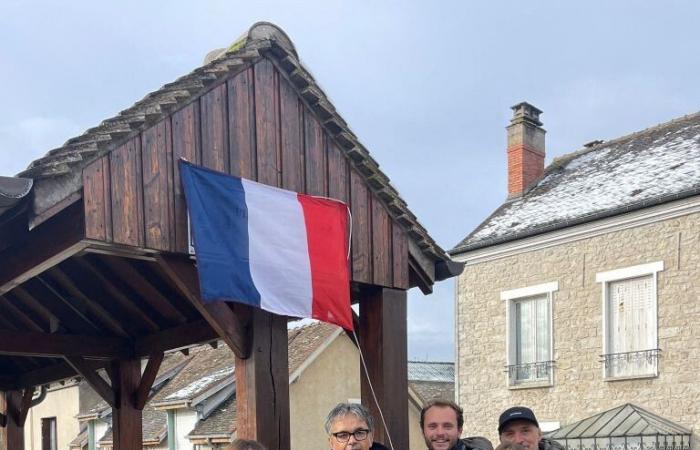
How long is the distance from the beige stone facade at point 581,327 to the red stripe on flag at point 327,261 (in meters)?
11.2

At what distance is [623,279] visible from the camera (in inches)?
659

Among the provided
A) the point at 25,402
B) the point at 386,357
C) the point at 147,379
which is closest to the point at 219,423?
the point at 25,402

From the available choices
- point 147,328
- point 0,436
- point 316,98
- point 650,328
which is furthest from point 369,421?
point 650,328

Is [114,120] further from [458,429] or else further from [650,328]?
[650,328]

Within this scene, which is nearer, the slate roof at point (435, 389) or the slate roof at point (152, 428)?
the slate roof at point (152, 428)

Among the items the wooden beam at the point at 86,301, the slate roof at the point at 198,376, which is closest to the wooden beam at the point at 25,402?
the wooden beam at the point at 86,301

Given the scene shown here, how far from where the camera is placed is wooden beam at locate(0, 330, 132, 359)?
793 cm

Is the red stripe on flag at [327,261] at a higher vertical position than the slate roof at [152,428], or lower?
higher

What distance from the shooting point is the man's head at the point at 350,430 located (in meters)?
4.15

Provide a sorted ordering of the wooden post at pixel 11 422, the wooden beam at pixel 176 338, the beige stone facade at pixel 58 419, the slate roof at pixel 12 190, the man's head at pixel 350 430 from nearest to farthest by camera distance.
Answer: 1. the man's head at pixel 350 430
2. the slate roof at pixel 12 190
3. the wooden beam at pixel 176 338
4. the wooden post at pixel 11 422
5. the beige stone facade at pixel 58 419

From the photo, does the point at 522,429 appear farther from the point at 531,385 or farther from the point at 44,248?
the point at 531,385

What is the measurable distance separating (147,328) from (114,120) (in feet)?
11.1

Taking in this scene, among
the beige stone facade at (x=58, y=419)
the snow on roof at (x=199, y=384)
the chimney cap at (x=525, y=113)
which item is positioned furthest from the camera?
the beige stone facade at (x=58, y=419)

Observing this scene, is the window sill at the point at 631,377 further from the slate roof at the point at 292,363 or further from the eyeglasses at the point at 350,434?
the eyeglasses at the point at 350,434
